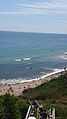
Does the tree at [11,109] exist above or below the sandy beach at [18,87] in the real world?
above

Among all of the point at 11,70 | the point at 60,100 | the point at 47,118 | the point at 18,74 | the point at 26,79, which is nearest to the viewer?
the point at 47,118

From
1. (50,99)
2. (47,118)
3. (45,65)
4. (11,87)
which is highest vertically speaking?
(47,118)

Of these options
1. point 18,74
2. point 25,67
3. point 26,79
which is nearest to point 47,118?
point 26,79

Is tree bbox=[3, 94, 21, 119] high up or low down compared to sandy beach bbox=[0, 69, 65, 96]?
up

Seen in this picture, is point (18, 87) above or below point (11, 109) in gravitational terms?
below

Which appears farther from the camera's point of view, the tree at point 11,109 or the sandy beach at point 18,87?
the sandy beach at point 18,87

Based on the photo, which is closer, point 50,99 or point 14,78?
point 50,99

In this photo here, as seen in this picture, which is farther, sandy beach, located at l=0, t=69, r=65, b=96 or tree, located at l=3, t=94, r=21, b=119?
sandy beach, located at l=0, t=69, r=65, b=96

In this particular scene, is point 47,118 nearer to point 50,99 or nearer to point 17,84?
point 50,99

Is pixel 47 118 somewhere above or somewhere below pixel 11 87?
above

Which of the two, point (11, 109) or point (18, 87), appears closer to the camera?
point (11, 109)

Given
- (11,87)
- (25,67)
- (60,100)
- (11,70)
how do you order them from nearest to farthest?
(60,100) < (11,87) < (11,70) < (25,67)
